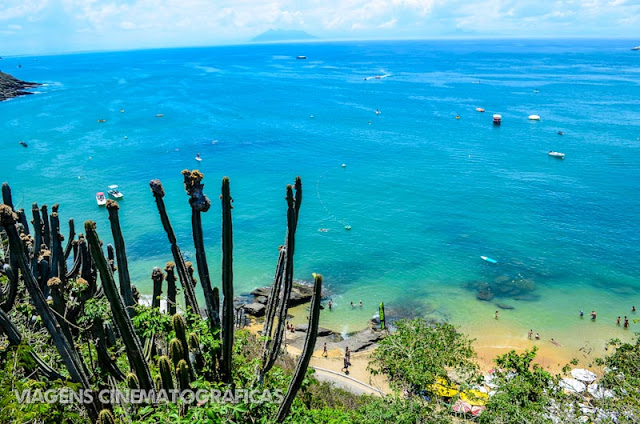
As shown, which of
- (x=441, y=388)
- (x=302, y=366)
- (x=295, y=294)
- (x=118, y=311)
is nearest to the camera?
(x=118, y=311)

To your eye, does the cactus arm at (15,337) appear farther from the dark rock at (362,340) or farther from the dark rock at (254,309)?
the dark rock at (254,309)

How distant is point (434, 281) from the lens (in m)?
40.6

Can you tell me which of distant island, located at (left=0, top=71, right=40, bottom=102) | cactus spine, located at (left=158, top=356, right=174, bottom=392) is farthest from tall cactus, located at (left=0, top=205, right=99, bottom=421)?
distant island, located at (left=0, top=71, right=40, bottom=102)

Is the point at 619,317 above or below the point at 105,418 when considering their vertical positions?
below

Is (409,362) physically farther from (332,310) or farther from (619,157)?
(619,157)

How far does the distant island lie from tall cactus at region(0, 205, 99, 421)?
142 metres

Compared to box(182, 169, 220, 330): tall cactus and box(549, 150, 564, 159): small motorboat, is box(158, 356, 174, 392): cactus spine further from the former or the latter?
box(549, 150, 564, 159): small motorboat

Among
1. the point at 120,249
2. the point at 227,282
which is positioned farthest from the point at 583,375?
the point at 120,249

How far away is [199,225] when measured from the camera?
1130cm

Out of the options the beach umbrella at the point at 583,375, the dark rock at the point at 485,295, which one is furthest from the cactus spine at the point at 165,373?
the dark rock at the point at 485,295

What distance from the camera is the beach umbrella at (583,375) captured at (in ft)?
86.2

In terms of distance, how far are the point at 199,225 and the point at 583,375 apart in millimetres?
25527

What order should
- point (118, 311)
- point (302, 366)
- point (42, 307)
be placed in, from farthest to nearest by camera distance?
point (302, 366) → point (42, 307) → point (118, 311)

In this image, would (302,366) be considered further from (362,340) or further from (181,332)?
(362,340)
